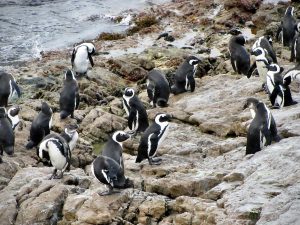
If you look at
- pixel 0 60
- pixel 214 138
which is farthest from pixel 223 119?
pixel 0 60

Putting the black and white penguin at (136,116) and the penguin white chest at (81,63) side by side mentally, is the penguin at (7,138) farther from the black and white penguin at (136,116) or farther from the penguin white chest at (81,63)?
the penguin white chest at (81,63)

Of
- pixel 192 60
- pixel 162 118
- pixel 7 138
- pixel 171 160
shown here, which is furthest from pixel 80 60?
pixel 171 160

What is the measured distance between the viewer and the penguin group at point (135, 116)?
11836 mm

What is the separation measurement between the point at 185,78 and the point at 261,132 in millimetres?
6231

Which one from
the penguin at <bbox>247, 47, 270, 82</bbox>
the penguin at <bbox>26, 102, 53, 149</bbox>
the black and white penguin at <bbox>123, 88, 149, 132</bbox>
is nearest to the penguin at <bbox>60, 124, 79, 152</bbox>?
the penguin at <bbox>26, 102, 53, 149</bbox>

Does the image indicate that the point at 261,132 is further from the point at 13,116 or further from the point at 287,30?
the point at 287,30

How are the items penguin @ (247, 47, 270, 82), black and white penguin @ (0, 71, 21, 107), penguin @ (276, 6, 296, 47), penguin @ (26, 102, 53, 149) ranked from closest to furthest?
penguin @ (26, 102, 53, 149), penguin @ (247, 47, 270, 82), black and white penguin @ (0, 71, 21, 107), penguin @ (276, 6, 296, 47)

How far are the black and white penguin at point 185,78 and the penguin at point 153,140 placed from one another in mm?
5256

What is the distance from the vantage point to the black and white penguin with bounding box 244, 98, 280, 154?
11.8 metres

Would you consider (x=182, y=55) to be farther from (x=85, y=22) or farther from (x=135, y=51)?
(x=85, y=22)

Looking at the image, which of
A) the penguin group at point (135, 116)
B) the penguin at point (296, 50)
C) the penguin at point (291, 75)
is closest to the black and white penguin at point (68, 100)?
the penguin group at point (135, 116)

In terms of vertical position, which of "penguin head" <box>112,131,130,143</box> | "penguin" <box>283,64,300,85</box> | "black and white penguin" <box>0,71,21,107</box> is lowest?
"black and white penguin" <box>0,71,21,107</box>

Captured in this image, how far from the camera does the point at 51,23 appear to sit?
31.8 m

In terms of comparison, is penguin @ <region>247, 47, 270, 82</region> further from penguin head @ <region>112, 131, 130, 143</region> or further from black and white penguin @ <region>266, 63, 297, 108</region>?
penguin head @ <region>112, 131, 130, 143</region>
